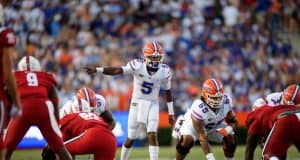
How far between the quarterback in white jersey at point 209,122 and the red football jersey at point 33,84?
2.51m

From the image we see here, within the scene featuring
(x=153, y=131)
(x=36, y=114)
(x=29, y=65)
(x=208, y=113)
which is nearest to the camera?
(x=36, y=114)

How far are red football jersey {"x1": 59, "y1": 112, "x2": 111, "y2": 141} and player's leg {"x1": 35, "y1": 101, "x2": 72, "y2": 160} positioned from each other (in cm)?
54

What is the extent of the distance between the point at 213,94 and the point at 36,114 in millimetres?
2887

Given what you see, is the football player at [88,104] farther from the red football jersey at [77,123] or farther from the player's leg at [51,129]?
the player's leg at [51,129]

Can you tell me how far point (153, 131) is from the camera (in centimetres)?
1141

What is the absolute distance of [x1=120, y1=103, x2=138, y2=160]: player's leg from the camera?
37.4ft

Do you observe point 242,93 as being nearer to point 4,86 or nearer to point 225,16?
point 225,16

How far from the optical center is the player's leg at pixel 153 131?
11195mm

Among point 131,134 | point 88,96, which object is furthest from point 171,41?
point 88,96

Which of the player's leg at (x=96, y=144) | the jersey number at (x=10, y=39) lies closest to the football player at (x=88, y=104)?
the player's leg at (x=96, y=144)

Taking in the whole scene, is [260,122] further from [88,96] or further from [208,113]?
[88,96]

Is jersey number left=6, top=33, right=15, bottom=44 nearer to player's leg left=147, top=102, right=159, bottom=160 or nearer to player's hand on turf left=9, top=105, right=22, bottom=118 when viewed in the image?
player's hand on turf left=9, top=105, right=22, bottom=118

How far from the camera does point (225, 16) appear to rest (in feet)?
72.4

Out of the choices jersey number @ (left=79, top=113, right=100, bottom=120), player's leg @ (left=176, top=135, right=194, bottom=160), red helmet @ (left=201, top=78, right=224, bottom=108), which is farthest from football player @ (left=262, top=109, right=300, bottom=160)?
jersey number @ (left=79, top=113, right=100, bottom=120)
